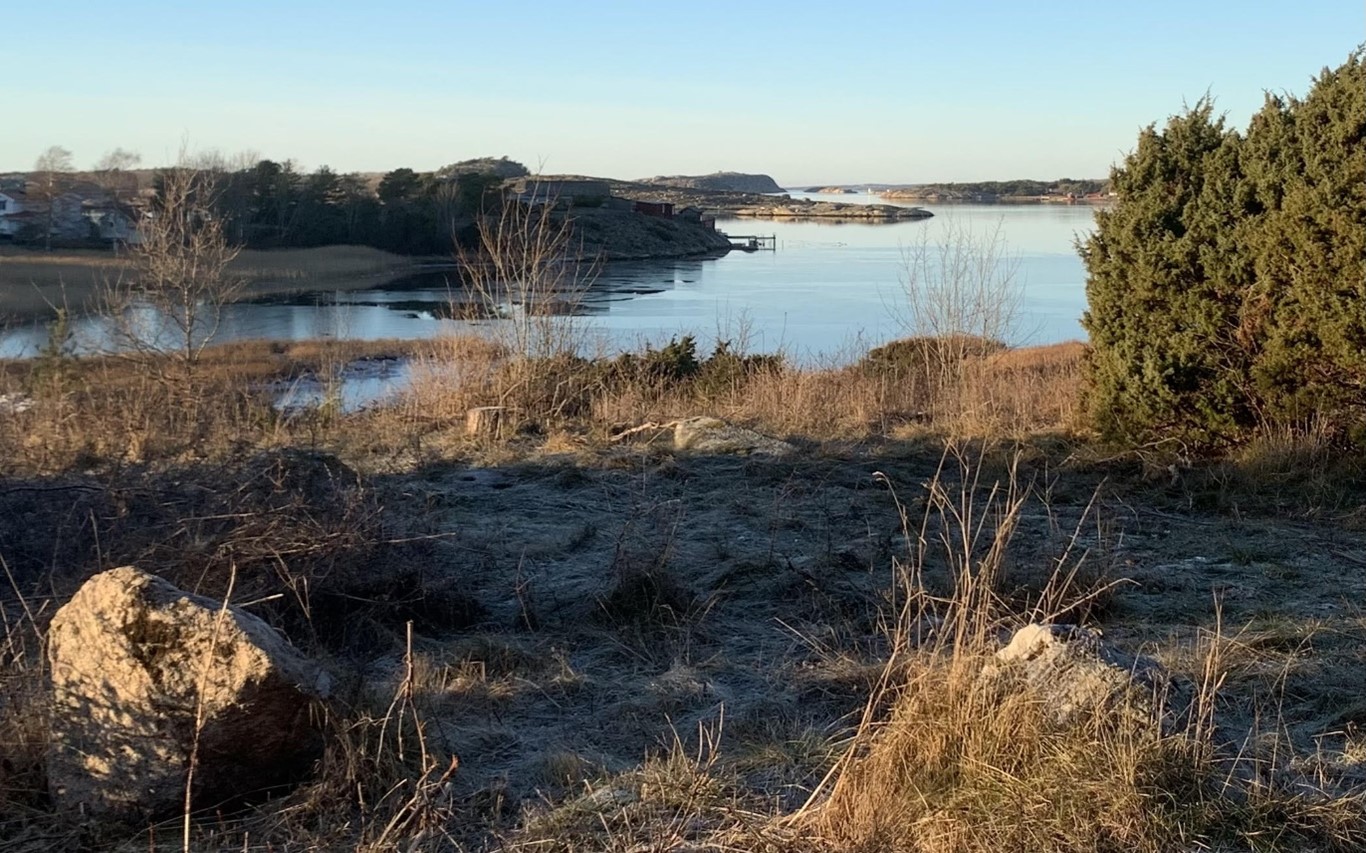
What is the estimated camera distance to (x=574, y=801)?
10.7ft

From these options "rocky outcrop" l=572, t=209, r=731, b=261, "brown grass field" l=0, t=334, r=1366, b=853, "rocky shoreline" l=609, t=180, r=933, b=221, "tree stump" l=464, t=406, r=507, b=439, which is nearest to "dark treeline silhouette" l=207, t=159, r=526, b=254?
"rocky outcrop" l=572, t=209, r=731, b=261

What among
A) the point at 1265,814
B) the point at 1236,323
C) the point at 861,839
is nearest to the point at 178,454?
the point at 861,839

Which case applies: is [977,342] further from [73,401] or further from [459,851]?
[459,851]

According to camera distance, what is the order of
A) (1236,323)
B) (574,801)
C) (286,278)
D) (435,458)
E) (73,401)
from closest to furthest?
(574,801), (1236,323), (435,458), (73,401), (286,278)

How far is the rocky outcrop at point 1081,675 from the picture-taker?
3.30 m

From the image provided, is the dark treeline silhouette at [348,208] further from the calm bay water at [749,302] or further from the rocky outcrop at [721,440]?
the rocky outcrop at [721,440]

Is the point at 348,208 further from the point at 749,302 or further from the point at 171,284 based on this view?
the point at 171,284

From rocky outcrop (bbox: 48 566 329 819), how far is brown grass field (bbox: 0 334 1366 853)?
94 mm

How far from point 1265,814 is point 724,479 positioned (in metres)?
5.27

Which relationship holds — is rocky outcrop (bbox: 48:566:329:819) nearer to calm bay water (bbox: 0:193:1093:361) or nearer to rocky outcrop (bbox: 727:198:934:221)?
calm bay water (bbox: 0:193:1093:361)

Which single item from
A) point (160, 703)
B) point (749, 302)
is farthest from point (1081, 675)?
point (749, 302)

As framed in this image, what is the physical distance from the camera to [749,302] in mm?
44469

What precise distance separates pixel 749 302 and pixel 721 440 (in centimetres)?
3580

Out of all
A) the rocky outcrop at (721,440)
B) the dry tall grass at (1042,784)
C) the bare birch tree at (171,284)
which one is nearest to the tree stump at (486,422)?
the rocky outcrop at (721,440)
